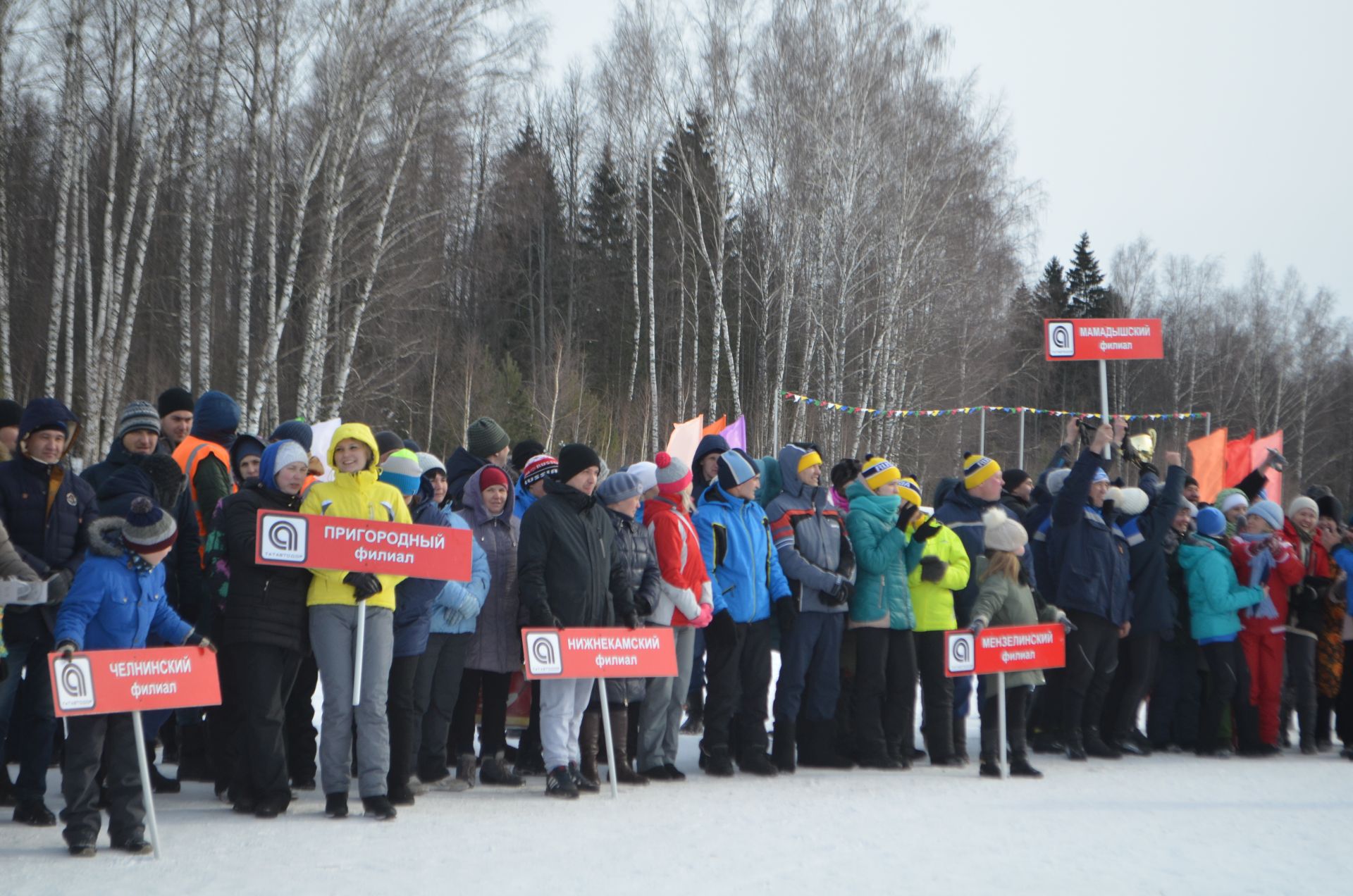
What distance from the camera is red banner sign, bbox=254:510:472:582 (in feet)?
19.6

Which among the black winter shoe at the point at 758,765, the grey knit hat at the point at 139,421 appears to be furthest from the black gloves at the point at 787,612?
the grey knit hat at the point at 139,421

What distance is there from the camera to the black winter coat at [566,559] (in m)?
6.99

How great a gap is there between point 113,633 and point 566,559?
7.73ft

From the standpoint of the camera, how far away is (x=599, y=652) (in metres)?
6.96

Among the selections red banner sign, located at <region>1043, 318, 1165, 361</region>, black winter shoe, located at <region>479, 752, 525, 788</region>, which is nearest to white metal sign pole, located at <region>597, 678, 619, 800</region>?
black winter shoe, located at <region>479, 752, 525, 788</region>

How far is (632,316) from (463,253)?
6.67m

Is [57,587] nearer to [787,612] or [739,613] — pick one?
[739,613]

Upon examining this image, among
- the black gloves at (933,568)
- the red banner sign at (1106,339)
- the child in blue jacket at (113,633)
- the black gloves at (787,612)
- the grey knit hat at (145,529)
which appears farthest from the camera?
the red banner sign at (1106,339)

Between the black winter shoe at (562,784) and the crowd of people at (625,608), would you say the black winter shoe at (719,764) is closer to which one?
the crowd of people at (625,608)

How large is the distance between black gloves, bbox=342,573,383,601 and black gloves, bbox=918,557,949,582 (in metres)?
3.72

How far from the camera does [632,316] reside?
40.1 metres

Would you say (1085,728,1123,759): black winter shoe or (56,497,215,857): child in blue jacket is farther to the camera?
(1085,728,1123,759): black winter shoe

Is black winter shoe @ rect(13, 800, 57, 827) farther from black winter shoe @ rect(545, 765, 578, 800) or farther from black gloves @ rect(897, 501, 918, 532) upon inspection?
black gloves @ rect(897, 501, 918, 532)

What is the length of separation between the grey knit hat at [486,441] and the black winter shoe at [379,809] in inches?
102
